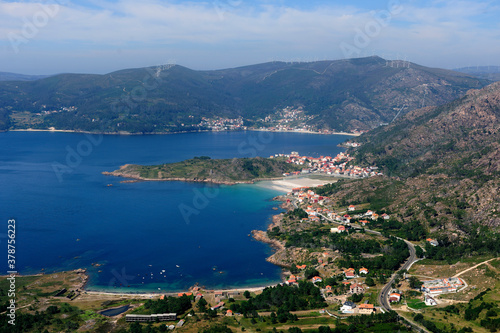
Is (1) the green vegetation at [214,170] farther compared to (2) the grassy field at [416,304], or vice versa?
(1) the green vegetation at [214,170]

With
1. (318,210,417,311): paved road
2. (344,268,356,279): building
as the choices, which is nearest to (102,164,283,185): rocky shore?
(318,210,417,311): paved road

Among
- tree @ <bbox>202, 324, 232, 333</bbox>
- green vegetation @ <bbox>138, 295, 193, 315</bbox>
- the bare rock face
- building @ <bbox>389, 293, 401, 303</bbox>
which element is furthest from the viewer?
the bare rock face

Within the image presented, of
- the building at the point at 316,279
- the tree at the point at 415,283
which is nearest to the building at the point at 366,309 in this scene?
the tree at the point at 415,283

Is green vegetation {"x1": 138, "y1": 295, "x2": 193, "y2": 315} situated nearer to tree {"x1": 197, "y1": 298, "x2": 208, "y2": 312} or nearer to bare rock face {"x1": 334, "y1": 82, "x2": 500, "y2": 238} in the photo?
tree {"x1": 197, "y1": 298, "x2": 208, "y2": 312}

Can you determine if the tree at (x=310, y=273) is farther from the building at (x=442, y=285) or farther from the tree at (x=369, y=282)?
the building at (x=442, y=285)

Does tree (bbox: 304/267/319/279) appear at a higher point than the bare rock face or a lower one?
lower

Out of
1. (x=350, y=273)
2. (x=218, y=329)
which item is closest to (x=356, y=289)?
(x=350, y=273)
